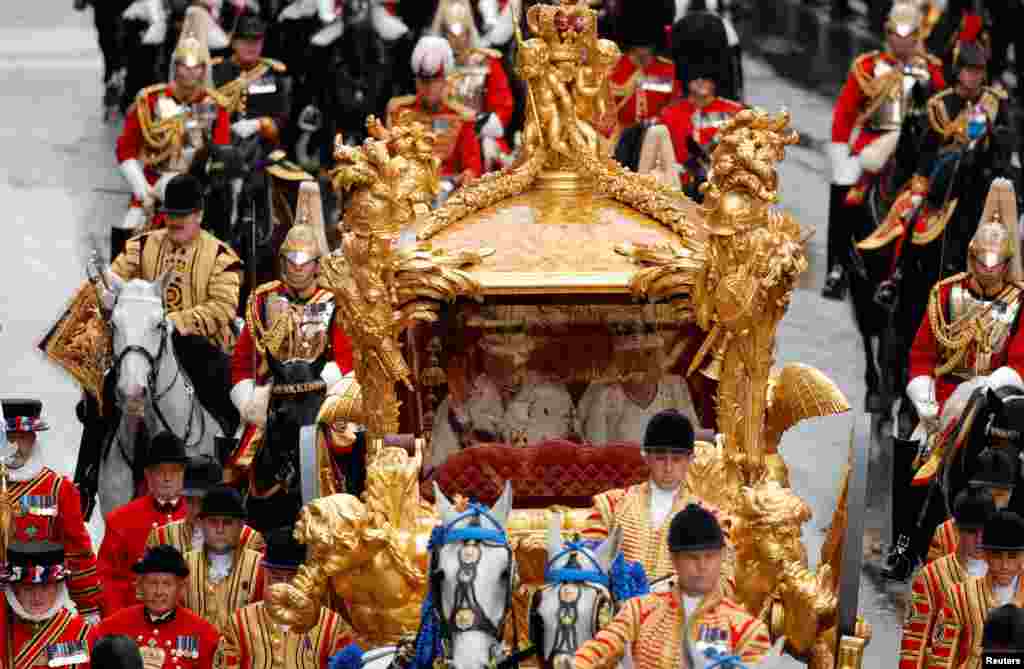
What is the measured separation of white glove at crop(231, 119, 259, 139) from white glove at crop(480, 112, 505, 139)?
1628 mm

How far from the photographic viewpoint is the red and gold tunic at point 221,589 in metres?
16.5

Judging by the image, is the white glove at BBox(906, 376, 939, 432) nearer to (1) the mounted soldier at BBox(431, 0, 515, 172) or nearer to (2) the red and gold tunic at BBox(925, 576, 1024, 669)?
(2) the red and gold tunic at BBox(925, 576, 1024, 669)

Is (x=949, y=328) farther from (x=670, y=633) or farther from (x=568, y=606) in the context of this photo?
(x=670, y=633)

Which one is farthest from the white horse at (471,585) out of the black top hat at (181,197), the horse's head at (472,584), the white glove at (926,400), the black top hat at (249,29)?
the black top hat at (249,29)

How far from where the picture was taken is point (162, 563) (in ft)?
51.9

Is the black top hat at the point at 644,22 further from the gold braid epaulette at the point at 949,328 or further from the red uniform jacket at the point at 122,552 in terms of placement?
the red uniform jacket at the point at 122,552

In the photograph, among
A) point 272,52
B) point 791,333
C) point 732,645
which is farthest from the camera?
point 272,52

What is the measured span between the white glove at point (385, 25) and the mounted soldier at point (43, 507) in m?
12.6

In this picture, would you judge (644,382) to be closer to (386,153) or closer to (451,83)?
(386,153)

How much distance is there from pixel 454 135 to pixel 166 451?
6958mm

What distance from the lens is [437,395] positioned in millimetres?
16125

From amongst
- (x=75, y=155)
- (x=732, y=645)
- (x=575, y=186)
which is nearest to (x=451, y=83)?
(x=75, y=155)

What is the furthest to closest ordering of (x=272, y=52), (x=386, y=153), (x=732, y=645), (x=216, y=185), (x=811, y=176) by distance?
(x=811, y=176) → (x=272, y=52) → (x=216, y=185) → (x=386, y=153) → (x=732, y=645)

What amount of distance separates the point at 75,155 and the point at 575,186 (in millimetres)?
17871
